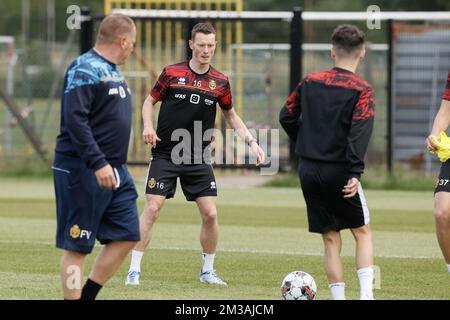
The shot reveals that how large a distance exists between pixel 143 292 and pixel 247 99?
1383cm

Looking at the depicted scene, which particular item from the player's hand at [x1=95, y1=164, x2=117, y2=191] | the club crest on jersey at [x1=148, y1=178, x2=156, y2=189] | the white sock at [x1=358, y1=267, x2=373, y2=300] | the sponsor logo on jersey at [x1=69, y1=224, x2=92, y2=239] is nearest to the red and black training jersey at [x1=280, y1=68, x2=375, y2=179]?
the white sock at [x1=358, y1=267, x2=373, y2=300]

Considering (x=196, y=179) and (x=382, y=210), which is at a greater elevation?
(x=196, y=179)

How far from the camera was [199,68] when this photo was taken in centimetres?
1049

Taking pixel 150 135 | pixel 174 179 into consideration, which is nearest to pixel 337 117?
pixel 150 135

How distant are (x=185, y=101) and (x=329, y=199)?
8.20 ft

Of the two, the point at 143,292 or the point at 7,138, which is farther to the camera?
the point at 7,138

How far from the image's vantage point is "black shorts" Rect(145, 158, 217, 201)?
1038 cm

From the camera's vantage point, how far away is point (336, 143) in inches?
326

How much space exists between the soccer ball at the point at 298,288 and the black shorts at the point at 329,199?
0.67 m

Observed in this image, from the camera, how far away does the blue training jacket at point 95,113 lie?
24.7ft

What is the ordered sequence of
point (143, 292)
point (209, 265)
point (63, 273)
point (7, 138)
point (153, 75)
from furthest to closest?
point (7, 138) → point (153, 75) → point (209, 265) → point (143, 292) → point (63, 273)

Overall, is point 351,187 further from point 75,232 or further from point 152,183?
point 152,183
